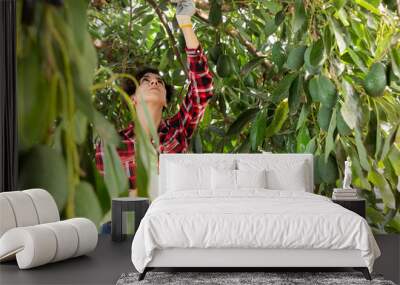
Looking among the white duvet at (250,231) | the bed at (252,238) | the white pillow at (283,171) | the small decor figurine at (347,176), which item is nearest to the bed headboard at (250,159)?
the white pillow at (283,171)

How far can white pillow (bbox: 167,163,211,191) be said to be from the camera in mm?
4000

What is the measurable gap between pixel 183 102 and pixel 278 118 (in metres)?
0.69

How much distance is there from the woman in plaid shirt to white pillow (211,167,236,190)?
43 cm

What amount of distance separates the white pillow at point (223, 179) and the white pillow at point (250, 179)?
0.11 ft

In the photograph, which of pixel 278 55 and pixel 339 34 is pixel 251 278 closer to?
pixel 339 34

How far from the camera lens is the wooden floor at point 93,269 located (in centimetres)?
294

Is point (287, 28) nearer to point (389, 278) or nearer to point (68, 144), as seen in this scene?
point (389, 278)

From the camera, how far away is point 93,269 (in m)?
3.21

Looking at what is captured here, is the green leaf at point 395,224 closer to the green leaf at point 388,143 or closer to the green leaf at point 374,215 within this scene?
the green leaf at point 374,215

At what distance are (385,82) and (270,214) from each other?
1.11 metres

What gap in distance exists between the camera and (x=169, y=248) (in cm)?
293

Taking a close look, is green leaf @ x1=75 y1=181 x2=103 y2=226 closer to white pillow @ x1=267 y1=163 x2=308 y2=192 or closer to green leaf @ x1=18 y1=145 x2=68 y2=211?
green leaf @ x1=18 y1=145 x2=68 y2=211

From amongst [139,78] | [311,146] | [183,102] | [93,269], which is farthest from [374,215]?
[93,269]

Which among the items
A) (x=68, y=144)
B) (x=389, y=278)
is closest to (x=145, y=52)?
(x=389, y=278)
